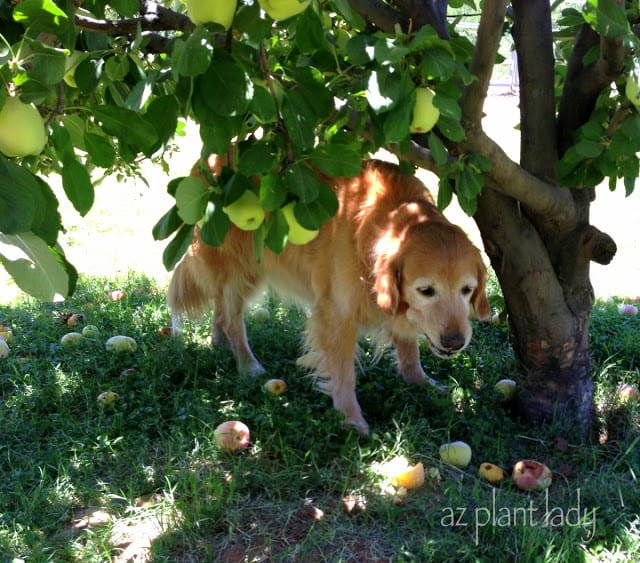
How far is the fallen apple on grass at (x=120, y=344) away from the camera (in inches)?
180

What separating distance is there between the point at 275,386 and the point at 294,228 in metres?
2.31

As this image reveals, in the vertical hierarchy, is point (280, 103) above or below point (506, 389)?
below

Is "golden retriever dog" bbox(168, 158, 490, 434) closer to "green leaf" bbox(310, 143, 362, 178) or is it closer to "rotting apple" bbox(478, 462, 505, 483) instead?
"rotting apple" bbox(478, 462, 505, 483)

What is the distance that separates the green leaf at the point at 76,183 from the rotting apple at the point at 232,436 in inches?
77.8

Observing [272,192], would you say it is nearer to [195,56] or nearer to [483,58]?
[195,56]

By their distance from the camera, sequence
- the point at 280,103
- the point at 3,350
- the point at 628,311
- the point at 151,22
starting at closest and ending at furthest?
the point at 280,103
the point at 151,22
the point at 3,350
the point at 628,311

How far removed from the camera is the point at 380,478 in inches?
124

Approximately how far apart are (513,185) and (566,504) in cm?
137

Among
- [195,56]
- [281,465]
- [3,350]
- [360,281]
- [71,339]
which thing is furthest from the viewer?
[71,339]

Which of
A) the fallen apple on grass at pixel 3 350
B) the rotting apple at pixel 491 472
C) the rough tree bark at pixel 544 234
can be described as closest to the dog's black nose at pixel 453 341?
the rough tree bark at pixel 544 234

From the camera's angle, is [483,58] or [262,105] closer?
[262,105]

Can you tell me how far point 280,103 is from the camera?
1.75 metres

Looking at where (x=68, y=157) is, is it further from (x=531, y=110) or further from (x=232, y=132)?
(x=531, y=110)

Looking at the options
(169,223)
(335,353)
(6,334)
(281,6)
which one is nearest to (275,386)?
(335,353)
